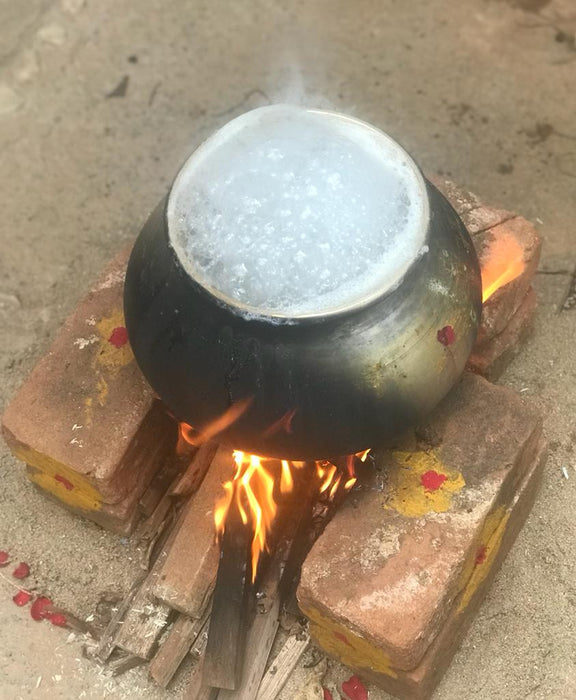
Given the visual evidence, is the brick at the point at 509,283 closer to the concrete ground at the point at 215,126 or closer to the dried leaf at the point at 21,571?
the concrete ground at the point at 215,126

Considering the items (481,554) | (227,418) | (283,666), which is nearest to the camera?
(227,418)

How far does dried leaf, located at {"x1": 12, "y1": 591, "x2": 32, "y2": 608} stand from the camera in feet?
7.84

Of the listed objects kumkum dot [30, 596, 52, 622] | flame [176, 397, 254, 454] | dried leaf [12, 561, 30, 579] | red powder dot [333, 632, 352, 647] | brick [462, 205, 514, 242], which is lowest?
red powder dot [333, 632, 352, 647]

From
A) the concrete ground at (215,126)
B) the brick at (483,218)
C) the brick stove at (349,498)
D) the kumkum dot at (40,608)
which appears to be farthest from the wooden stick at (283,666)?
the brick at (483,218)

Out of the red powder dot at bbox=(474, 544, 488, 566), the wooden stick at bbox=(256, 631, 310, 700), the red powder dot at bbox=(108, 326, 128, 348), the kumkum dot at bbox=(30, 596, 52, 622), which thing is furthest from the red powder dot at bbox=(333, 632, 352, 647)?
the red powder dot at bbox=(108, 326, 128, 348)

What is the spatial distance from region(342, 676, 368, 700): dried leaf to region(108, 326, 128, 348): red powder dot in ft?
3.63

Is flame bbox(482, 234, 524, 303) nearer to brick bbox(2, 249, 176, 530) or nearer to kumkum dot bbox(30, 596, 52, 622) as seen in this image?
brick bbox(2, 249, 176, 530)

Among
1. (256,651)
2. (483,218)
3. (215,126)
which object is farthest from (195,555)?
(215,126)

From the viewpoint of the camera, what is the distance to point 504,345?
2531 millimetres

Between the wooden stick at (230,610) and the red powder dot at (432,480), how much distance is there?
511mm

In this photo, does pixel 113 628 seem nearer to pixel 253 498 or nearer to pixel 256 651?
pixel 256 651

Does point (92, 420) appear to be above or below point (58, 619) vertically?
above

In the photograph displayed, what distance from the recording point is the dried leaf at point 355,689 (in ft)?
7.22

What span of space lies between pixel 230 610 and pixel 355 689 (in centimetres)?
39
